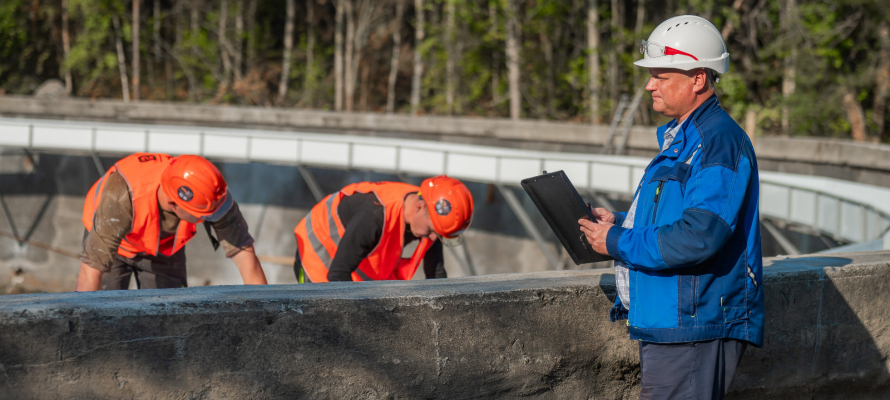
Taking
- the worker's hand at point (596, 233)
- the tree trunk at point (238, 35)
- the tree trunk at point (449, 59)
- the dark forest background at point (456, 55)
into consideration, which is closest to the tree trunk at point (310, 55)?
the dark forest background at point (456, 55)

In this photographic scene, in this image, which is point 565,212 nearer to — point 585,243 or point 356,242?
point 585,243

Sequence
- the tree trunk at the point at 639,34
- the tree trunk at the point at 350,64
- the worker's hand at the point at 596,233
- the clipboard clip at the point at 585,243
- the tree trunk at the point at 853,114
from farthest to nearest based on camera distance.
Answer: the tree trunk at the point at 350,64, the tree trunk at the point at 639,34, the tree trunk at the point at 853,114, the clipboard clip at the point at 585,243, the worker's hand at the point at 596,233

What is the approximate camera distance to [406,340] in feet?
8.09

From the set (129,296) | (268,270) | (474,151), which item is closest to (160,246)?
(129,296)

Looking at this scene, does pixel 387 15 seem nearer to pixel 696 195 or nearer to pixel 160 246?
pixel 160 246

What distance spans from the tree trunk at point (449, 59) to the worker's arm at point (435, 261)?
18015 millimetres

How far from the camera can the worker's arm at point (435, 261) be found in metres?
4.57

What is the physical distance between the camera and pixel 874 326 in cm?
330

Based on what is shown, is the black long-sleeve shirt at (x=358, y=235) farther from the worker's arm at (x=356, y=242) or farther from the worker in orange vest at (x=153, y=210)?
the worker in orange vest at (x=153, y=210)

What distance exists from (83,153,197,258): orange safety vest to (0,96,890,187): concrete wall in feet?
28.1

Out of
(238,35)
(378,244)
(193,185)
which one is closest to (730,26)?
(238,35)

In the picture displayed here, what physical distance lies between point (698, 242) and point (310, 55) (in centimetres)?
2861

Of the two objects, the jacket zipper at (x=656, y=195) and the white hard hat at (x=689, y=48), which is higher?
the white hard hat at (x=689, y=48)

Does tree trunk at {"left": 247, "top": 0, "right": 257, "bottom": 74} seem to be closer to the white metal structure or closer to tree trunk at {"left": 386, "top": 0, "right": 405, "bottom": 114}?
tree trunk at {"left": 386, "top": 0, "right": 405, "bottom": 114}
